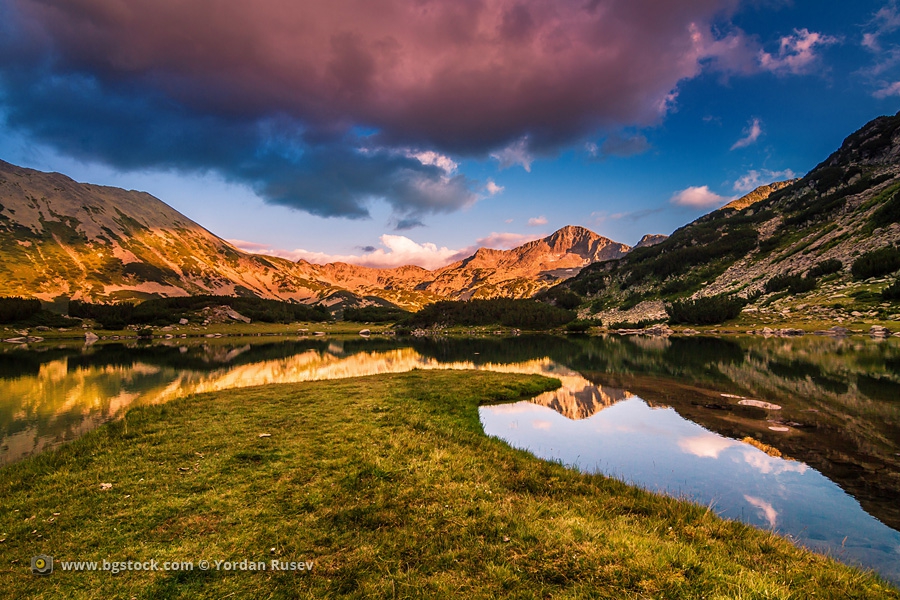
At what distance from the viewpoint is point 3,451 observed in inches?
750

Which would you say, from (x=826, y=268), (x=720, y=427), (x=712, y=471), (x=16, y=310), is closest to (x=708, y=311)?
(x=826, y=268)

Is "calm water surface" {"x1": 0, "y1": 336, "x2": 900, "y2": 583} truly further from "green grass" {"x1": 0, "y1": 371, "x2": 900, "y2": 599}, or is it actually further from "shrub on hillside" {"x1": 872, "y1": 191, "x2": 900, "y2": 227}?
"shrub on hillside" {"x1": 872, "y1": 191, "x2": 900, "y2": 227}

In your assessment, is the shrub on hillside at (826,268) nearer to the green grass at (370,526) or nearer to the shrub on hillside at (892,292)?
the shrub on hillside at (892,292)

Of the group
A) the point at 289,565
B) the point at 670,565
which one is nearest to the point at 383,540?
the point at 289,565

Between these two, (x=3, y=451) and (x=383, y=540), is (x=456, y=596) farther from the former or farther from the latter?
(x=3, y=451)

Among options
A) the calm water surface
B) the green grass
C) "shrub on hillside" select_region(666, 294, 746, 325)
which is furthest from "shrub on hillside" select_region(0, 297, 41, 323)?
"shrub on hillside" select_region(666, 294, 746, 325)

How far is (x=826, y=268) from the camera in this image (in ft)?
383

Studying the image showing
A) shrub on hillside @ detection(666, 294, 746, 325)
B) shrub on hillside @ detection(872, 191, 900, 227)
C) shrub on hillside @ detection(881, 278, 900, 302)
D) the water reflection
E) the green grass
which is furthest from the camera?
shrub on hillside @ detection(666, 294, 746, 325)

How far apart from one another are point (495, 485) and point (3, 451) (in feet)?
83.9

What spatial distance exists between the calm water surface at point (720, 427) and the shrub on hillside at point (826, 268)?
3695 inches

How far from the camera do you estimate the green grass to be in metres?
7.64

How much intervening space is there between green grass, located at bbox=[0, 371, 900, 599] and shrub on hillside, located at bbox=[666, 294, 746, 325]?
5475 inches

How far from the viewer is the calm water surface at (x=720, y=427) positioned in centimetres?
1290

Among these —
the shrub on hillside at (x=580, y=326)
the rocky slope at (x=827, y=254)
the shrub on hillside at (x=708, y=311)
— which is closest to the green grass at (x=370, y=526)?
the rocky slope at (x=827, y=254)
